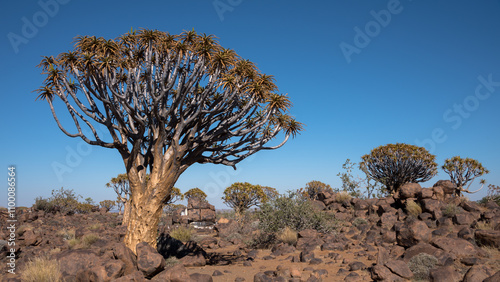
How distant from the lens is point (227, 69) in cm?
930

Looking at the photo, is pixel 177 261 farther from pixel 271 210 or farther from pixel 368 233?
pixel 368 233

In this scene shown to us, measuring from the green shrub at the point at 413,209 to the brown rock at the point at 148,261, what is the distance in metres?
11.8

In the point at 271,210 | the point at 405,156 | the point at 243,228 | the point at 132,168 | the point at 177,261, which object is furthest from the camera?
the point at 405,156

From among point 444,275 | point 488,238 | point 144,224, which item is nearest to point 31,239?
point 144,224

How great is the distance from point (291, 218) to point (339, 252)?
3985 millimetres

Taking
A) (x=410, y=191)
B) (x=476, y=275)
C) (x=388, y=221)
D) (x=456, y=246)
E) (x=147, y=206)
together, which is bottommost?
(x=476, y=275)

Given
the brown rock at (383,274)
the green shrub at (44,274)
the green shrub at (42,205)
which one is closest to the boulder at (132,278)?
the green shrub at (44,274)

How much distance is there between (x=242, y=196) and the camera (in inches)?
939

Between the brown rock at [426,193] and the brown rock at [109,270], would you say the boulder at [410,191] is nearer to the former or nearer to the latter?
the brown rock at [426,193]

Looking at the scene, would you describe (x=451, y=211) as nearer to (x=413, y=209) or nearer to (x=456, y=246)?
(x=413, y=209)

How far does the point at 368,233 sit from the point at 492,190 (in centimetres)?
1203

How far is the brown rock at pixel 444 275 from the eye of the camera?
6455mm

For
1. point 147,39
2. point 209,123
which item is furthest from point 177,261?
point 147,39

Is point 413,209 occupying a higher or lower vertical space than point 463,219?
higher
